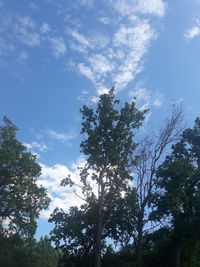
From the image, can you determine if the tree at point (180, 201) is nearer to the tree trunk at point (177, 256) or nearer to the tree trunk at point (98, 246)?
the tree trunk at point (177, 256)

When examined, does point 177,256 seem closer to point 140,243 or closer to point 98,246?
point 140,243

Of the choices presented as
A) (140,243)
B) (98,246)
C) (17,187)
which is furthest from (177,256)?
(17,187)

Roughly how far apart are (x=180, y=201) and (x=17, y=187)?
46.0 ft

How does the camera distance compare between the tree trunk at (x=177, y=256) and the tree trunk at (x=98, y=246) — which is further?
the tree trunk at (x=177, y=256)

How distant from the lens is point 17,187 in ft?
94.4

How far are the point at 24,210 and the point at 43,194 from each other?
2341 millimetres

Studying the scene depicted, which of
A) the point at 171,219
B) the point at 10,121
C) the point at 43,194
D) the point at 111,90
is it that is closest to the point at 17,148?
the point at 10,121

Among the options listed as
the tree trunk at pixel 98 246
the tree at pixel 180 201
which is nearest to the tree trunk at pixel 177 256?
the tree at pixel 180 201

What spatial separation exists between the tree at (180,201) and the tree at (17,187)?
10.7 metres

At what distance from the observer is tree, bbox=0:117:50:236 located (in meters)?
28.1

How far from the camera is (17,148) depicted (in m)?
29.8

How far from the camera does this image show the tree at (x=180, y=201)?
24250 millimetres

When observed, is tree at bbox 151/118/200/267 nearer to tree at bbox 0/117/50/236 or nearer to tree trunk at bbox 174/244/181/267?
tree trunk at bbox 174/244/181/267

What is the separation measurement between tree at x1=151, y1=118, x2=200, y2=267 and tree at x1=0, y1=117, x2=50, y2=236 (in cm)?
1069
